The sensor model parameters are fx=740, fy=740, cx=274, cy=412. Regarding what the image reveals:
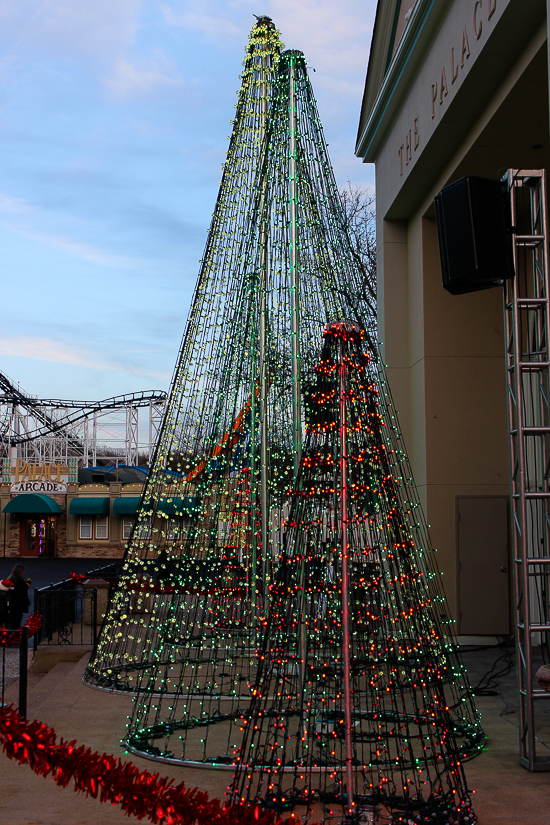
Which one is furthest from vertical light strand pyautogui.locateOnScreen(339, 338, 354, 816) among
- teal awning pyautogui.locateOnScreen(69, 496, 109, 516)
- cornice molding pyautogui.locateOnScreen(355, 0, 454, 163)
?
teal awning pyautogui.locateOnScreen(69, 496, 109, 516)

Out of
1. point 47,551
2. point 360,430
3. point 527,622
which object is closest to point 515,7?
point 360,430

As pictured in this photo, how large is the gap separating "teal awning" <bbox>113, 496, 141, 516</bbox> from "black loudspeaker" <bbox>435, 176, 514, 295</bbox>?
26414 mm

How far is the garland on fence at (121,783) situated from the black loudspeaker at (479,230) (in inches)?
142

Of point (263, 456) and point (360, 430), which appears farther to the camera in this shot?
point (263, 456)

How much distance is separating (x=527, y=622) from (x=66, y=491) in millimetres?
29608

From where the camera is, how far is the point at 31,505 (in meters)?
30.5

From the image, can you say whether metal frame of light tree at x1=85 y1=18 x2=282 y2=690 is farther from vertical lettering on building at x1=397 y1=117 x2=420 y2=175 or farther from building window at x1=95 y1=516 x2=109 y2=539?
building window at x1=95 y1=516 x2=109 y2=539

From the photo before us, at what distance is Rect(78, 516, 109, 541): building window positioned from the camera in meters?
31.6

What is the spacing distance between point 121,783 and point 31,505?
29316 mm

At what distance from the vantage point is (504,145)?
8.24 meters

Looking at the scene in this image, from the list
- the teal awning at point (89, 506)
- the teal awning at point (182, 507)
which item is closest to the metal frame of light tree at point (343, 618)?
the teal awning at point (182, 507)

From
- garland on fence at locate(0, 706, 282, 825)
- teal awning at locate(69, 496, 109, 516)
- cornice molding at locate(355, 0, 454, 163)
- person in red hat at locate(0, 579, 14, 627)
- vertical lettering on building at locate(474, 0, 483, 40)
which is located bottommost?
person in red hat at locate(0, 579, 14, 627)

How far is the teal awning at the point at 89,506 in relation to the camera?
30.9 metres

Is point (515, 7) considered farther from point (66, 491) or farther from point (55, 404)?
point (55, 404)
